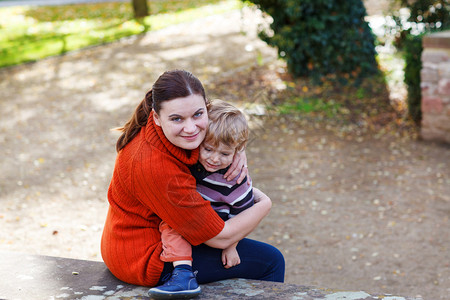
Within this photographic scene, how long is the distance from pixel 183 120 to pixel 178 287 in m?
0.76

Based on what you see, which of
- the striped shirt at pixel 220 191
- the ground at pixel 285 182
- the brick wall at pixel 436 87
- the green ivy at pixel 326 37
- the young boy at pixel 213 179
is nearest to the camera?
the young boy at pixel 213 179

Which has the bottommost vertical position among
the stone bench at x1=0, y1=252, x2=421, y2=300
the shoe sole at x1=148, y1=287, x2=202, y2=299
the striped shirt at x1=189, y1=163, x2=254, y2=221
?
the stone bench at x1=0, y1=252, x2=421, y2=300

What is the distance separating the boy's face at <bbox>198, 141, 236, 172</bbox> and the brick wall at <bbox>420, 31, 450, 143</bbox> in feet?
14.6

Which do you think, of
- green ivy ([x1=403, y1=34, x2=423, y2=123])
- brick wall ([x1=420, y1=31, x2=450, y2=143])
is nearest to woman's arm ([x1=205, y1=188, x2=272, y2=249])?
brick wall ([x1=420, y1=31, x2=450, y2=143])

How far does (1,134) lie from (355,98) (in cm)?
502

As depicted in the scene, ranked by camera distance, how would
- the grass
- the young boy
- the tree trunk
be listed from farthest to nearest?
the tree trunk, the grass, the young boy

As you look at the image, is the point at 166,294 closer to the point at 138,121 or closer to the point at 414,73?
the point at 138,121

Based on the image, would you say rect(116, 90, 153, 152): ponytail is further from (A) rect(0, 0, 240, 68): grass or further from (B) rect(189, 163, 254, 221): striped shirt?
(A) rect(0, 0, 240, 68): grass

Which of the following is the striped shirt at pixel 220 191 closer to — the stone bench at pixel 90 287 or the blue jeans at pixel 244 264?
the blue jeans at pixel 244 264

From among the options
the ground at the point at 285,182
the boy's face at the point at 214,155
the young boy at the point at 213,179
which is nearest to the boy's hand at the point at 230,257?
the young boy at the point at 213,179

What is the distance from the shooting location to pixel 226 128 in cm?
252

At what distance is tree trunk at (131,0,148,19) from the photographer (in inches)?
564

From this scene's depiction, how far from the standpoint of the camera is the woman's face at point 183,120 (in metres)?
2.38

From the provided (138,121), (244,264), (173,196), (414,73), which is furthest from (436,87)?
(173,196)
